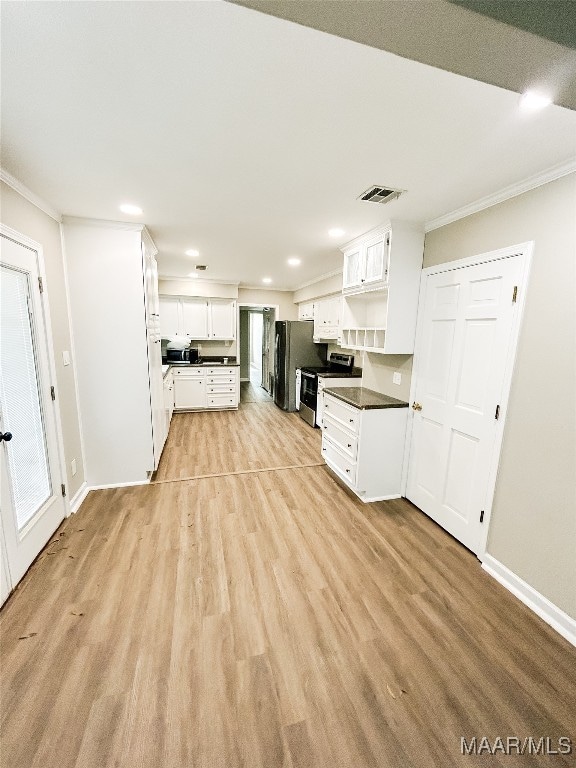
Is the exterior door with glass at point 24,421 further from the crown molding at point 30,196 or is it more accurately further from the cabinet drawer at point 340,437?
the cabinet drawer at point 340,437

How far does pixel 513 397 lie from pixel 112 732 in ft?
8.35

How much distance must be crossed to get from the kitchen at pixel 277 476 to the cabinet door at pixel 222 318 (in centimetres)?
260

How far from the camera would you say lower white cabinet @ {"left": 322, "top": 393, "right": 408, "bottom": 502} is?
266 cm

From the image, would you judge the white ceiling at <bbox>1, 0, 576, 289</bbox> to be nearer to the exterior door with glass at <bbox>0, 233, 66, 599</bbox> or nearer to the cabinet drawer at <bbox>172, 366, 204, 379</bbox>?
Result: the exterior door with glass at <bbox>0, 233, 66, 599</bbox>

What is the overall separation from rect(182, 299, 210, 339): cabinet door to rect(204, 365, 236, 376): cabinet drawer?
2.37 ft

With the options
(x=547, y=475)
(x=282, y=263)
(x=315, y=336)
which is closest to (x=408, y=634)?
(x=547, y=475)

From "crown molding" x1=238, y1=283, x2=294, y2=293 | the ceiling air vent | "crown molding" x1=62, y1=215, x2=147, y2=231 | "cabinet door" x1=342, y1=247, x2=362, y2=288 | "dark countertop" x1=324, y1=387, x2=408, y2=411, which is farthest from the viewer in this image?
"crown molding" x1=238, y1=283, x2=294, y2=293

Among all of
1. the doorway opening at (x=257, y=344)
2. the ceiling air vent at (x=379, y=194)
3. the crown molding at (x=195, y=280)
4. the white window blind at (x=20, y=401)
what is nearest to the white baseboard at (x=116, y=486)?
the white window blind at (x=20, y=401)

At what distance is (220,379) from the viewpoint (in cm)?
559

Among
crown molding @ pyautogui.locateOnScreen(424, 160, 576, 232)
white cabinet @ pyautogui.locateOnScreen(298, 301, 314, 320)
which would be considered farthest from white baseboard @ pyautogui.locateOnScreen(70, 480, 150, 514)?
white cabinet @ pyautogui.locateOnScreen(298, 301, 314, 320)

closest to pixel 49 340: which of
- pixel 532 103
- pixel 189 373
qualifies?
pixel 532 103

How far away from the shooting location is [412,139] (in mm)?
1378

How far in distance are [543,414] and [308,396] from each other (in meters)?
3.59

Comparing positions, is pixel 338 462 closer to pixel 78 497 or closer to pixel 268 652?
pixel 268 652
